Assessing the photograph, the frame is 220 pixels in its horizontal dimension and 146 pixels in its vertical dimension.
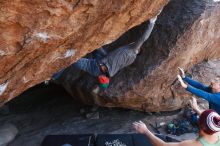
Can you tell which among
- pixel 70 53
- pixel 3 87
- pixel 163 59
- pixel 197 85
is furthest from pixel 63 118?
pixel 3 87

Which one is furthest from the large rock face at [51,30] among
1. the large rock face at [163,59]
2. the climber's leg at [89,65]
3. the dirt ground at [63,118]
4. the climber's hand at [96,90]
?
the dirt ground at [63,118]

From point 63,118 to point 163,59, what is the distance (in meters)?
2.63

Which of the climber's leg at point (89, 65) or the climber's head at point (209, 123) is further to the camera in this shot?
the climber's leg at point (89, 65)

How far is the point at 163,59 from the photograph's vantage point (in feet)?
21.9

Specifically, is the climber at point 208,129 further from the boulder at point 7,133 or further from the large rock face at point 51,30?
the boulder at point 7,133

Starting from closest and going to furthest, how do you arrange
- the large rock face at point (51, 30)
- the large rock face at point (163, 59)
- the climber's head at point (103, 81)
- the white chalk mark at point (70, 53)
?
the large rock face at point (51, 30), the white chalk mark at point (70, 53), the climber's head at point (103, 81), the large rock face at point (163, 59)

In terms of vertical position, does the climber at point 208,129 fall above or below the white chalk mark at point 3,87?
below

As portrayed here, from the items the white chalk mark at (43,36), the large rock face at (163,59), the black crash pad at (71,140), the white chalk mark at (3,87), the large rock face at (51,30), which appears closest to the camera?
the large rock face at (51,30)

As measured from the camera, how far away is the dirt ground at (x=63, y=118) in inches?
278

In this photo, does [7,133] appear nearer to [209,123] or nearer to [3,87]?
[3,87]

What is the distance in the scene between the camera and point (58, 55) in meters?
4.16

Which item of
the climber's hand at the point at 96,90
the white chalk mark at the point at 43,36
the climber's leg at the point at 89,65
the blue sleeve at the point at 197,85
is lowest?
the blue sleeve at the point at 197,85

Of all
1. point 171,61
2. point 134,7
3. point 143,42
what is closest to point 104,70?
point 143,42

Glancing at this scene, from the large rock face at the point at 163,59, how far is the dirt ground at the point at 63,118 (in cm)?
40
